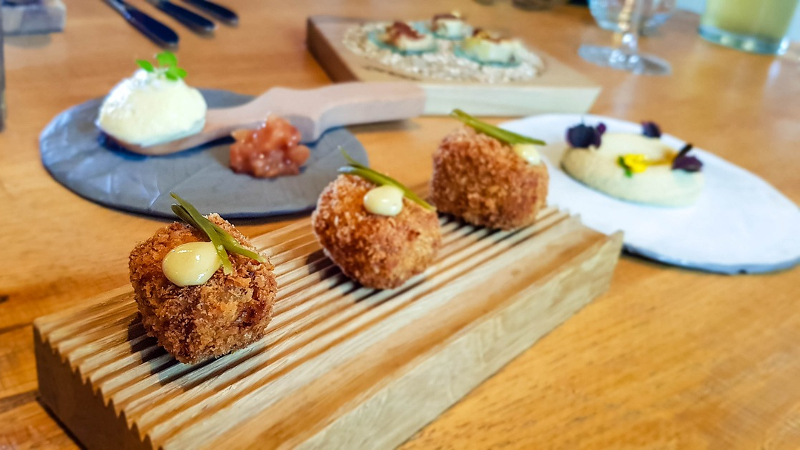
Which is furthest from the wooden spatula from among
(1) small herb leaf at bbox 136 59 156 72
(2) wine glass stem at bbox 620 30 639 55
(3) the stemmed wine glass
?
(2) wine glass stem at bbox 620 30 639 55

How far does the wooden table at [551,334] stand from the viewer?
73 centimetres

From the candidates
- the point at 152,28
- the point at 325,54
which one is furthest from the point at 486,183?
the point at 152,28

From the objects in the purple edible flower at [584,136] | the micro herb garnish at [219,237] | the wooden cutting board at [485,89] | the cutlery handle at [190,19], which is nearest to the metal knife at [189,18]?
the cutlery handle at [190,19]

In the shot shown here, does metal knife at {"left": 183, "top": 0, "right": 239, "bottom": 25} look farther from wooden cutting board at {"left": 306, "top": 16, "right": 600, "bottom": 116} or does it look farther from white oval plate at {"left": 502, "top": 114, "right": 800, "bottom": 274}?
white oval plate at {"left": 502, "top": 114, "right": 800, "bottom": 274}

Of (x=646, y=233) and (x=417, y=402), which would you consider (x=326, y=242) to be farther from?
(x=646, y=233)

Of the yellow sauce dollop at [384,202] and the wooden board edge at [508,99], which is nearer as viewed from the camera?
the yellow sauce dollop at [384,202]

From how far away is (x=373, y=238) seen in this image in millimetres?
753

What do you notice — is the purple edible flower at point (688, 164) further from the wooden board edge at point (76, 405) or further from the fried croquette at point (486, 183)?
the wooden board edge at point (76, 405)

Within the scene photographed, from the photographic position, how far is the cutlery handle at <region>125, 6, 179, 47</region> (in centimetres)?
164

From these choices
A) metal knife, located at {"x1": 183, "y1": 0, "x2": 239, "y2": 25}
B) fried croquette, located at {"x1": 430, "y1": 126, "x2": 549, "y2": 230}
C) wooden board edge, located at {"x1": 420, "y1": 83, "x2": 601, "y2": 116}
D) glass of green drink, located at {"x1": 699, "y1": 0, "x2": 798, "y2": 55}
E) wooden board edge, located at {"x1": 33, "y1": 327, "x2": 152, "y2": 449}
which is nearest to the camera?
wooden board edge, located at {"x1": 33, "y1": 327, "x2": 152, "y2": 449}

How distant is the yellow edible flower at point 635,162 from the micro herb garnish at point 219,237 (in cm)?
79

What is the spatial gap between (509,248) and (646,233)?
1.13ft

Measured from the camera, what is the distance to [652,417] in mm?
Result: 768

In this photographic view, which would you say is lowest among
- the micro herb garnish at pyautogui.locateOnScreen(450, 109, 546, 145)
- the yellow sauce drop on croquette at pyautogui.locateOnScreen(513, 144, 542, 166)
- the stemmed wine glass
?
the stemmed wine glass
